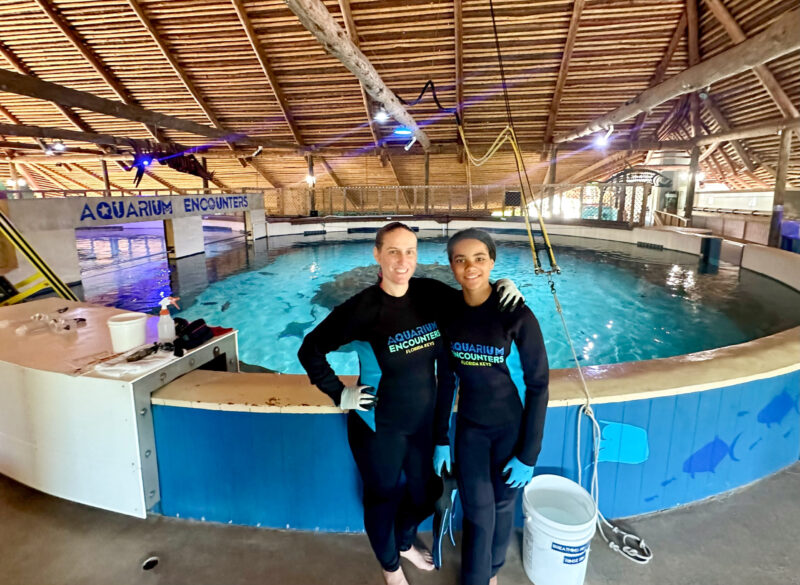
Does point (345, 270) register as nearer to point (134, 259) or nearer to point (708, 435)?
point (134, 259)

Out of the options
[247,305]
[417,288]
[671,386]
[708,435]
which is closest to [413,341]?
[417,288]

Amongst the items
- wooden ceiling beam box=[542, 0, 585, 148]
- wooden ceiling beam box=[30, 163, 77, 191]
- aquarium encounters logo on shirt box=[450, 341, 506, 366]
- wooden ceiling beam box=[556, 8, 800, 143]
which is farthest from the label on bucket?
wooden ceiling beam box=[30, 163, 77, 191]

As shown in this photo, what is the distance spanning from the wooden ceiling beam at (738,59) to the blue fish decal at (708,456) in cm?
587

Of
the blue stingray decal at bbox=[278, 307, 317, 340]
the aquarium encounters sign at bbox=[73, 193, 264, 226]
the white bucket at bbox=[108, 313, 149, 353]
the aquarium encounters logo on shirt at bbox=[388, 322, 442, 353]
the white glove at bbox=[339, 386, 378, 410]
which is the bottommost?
the blue stingray decal at bbox=[278, 307, 317, 340]

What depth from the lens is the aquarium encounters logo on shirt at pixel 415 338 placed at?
1.59m

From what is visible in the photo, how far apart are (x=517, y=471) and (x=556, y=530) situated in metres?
0.27

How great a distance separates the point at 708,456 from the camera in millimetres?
2096

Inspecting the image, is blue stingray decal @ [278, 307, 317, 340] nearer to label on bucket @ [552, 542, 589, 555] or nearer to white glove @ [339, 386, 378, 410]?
white glove @ [339, 386, 378, 410]

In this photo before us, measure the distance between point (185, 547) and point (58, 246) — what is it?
823 cm

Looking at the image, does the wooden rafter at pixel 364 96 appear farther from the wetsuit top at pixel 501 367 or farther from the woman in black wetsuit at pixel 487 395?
the wetsuit top at pixel 501 367

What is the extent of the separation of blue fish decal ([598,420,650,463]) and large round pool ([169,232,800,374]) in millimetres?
2915

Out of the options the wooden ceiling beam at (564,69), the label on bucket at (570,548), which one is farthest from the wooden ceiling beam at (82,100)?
the wooden ceiling beam at (564,69)

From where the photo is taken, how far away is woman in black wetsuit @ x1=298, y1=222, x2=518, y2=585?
5.23ft

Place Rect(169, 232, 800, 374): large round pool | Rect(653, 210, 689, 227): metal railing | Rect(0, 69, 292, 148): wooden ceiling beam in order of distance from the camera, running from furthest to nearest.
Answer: Rect(653, 210, 689, 227): metal railing
Rect(0, 69, 292, 148): wooden ceiling beam
Rect(169, 232, 800, 374): large round pool
